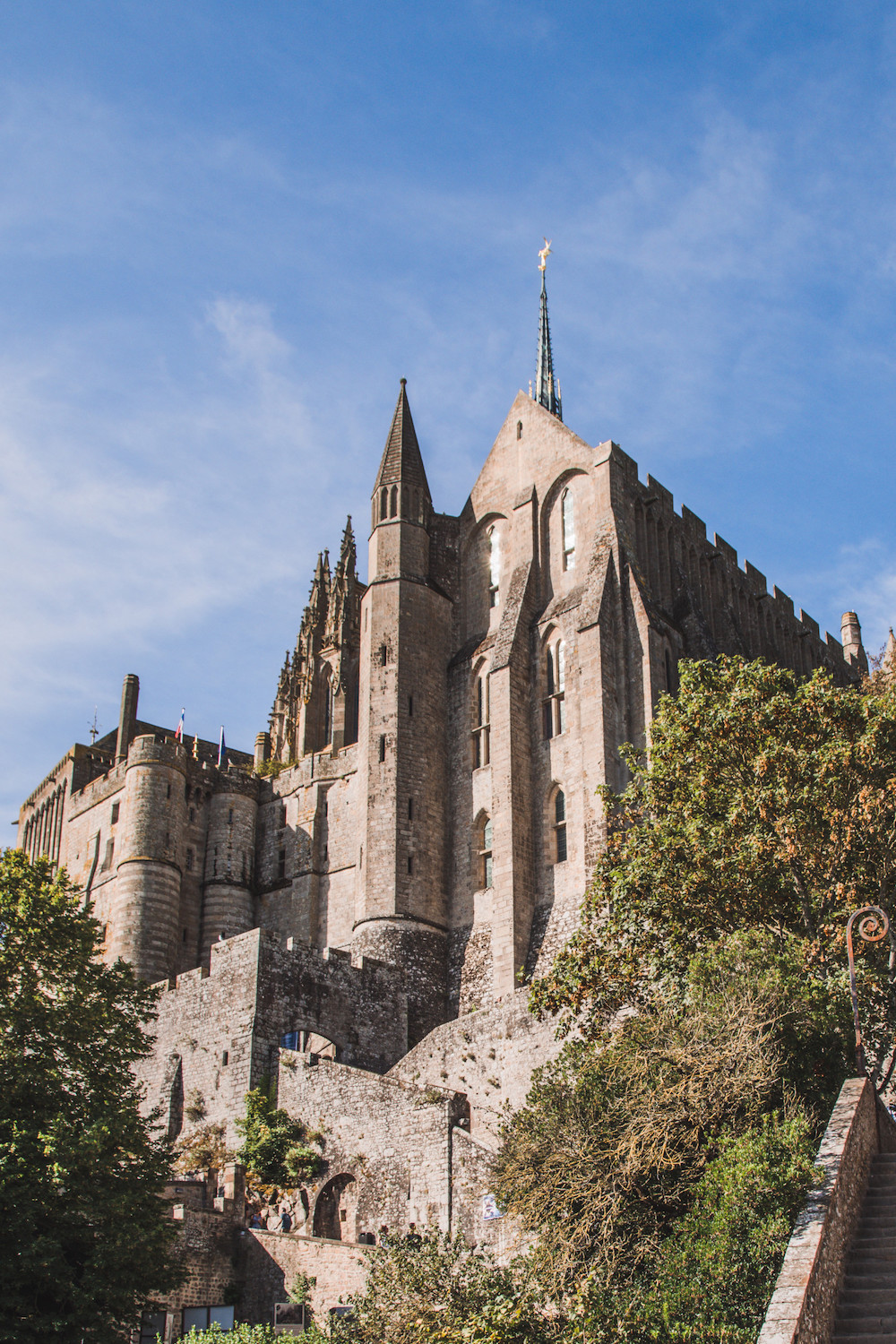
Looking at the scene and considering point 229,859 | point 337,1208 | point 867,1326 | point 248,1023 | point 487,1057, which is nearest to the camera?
point 867,1326

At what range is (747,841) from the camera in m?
23.7

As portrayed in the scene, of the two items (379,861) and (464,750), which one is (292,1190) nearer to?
(379,861)

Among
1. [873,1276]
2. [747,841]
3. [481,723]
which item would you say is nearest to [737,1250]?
[873,1276]

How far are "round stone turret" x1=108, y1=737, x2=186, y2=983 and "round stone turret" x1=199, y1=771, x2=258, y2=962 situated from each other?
50.3 inches

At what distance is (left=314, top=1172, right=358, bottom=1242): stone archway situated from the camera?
95.9ft

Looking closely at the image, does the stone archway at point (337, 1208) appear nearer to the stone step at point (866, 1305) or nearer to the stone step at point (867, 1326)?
the stone step at point (866, 1305)

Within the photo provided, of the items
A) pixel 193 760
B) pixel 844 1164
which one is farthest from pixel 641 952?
pixel 193 760

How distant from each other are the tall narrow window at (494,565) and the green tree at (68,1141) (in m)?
21.5

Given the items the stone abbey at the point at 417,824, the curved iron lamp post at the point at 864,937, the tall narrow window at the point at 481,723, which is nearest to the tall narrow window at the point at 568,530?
the stone abbey at the point at 417,824

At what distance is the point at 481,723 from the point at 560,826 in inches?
189

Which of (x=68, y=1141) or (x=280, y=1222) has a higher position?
(x=68, y=1141)

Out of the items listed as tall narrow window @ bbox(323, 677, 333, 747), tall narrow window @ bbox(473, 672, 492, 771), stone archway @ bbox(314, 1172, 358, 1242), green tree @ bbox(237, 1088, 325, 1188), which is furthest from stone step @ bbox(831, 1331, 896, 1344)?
tall narrow window @ bbox(323, 677, 333, 747)

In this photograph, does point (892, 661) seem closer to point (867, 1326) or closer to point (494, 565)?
point (494, 565)

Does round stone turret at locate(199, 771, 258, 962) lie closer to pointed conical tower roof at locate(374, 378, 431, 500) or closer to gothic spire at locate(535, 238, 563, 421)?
pointed conical tower roof at locate(374, 378, 431, 500)
